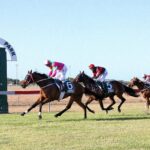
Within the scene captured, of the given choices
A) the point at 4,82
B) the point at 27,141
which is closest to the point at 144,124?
the point at 27,141

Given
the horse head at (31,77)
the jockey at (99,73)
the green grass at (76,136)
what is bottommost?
the green grass at (76,136)

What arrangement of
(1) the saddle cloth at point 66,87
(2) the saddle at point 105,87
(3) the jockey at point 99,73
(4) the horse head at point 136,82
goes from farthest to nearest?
(4) the horse head at point 136,82 → (3) the jockey at point 99,73 → (2) the saddle at point 105,87 → (1) the saddle cloth at point 66,87

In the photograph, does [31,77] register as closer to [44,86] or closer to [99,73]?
[44,86]

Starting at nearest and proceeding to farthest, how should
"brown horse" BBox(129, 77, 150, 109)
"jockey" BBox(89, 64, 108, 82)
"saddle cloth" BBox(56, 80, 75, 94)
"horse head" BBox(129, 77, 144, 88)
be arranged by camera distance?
1. "saddle cloth" BBox(56, 80, 75, 94)
2. "jockey" BBox(89, 64, 108, 82)
3. "brown horse" BBox(129, 77, 150, 109)
4. "horse head" BBox(129, 77, 144, 88)

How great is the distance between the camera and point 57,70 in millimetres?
19531

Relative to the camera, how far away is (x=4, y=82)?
26031 millimetres

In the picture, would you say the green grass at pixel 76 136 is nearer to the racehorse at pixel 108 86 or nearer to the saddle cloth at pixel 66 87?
the saddle cloth at pixel 66 87

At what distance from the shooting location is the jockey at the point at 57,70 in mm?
19438

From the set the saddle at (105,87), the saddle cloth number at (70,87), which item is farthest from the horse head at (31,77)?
the saddle at (105,87)

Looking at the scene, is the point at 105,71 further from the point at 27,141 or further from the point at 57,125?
the point at 27,141

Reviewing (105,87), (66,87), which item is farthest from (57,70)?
(105,87)

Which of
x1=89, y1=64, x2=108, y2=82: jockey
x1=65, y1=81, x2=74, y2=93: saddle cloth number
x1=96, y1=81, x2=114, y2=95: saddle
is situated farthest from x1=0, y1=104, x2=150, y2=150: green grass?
x1=89, y1=64, x2=108, y2=82: jockey

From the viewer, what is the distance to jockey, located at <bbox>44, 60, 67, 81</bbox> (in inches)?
765

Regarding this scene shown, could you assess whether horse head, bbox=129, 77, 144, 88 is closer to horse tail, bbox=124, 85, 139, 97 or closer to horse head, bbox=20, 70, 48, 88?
horse tail, bbox=124, 85, 139, 97
